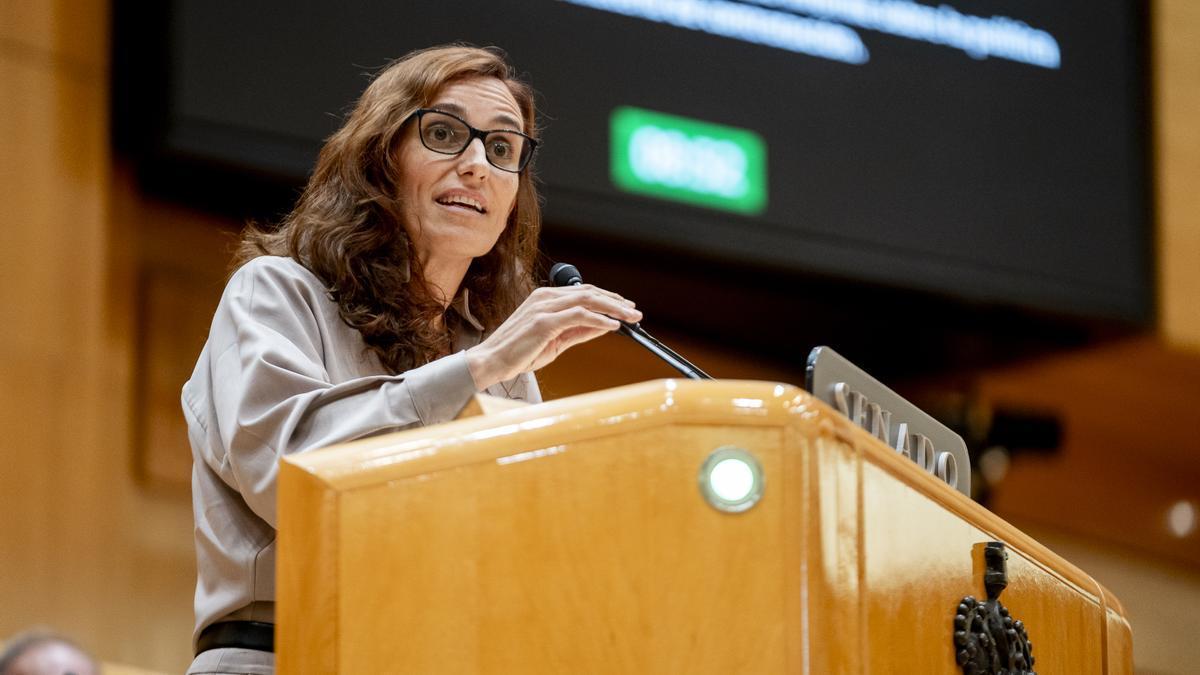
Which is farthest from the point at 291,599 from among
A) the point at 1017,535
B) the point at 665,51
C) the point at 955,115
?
the point at 955,115

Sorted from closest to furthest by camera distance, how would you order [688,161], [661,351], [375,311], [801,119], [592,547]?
[592,547]
[661,351]
[375,311]
[688,161]
[801,119]

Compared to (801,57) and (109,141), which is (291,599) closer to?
(109,141)

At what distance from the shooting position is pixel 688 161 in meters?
4.14

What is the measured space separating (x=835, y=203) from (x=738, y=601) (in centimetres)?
309

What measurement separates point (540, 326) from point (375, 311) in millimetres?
336

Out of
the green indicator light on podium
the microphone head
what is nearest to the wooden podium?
the microphone head

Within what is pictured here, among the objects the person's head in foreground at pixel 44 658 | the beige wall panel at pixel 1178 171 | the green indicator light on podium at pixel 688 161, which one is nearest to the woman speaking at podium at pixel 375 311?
the person's head in foreground at pixel 44 658

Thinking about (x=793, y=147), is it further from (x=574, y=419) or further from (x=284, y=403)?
(x=574, y=419)

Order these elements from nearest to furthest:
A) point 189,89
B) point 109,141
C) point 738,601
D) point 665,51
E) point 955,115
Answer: point 738,601, point 189,89, point 109,141, point 665,51, point 955,115

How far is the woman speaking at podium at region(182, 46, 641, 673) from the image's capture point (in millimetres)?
1539

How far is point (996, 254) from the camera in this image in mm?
4473

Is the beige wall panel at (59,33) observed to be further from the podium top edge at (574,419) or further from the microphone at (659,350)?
the podium top edge at (574,419)

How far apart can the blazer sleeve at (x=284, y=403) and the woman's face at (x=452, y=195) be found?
344 millimetres

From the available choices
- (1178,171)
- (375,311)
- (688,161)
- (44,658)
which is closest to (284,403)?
(375,311)
